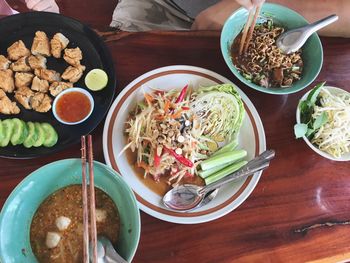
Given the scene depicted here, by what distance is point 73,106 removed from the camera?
1410mm

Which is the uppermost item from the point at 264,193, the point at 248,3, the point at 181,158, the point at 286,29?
the point at 248,3

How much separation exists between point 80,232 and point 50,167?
0.21 m

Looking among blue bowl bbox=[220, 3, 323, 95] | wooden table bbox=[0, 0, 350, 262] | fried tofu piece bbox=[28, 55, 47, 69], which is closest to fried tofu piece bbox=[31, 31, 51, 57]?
fried tofu piece bbox=[28, 55, 47, 69]

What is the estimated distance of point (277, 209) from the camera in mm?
1298

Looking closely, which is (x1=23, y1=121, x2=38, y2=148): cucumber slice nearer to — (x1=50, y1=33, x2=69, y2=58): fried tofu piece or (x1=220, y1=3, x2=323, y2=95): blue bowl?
(x1=50, y1=33, x2=69, y2=58): fried tofu piece

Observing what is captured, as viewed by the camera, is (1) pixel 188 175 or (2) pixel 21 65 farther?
(2) pixel 21 65

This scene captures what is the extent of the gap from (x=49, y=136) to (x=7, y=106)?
0.22 meters

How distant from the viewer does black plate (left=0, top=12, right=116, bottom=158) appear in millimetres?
1369

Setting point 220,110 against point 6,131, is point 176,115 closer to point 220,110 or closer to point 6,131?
point 220,110

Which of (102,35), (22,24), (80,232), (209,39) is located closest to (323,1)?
(209,39)

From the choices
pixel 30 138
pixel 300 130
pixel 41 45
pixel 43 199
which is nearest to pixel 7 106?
pixel 30 138

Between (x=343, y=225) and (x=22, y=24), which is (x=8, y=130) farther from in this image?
(x=343, y=225)

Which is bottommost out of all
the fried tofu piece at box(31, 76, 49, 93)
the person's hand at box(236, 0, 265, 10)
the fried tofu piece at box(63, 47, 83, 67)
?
the fried tofu piece at box(31, 76, 49, 93)

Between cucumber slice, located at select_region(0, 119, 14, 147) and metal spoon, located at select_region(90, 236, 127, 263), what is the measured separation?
1.67 feet
